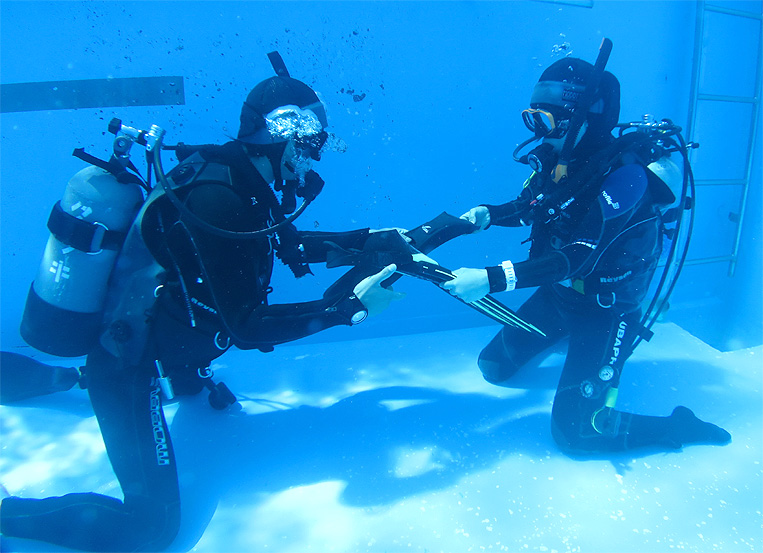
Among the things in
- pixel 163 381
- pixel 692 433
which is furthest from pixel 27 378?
pixel 692 433

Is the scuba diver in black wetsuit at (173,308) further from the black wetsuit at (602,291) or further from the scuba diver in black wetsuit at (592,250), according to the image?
the black wetsuit at (602,291)

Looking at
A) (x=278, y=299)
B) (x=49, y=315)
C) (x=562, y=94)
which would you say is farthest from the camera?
(x=278, y=299)

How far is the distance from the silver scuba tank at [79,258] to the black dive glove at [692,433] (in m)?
3.12

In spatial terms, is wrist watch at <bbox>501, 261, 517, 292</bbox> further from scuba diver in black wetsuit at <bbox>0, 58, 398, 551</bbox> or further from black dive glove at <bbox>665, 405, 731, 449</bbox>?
black dive glove at <bbox>665, 405, 731, 449</bbox>

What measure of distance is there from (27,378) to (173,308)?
1.89 metres

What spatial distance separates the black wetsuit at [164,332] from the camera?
1783mm

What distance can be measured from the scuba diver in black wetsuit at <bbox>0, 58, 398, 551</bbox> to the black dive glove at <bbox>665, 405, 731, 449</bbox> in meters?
1.97

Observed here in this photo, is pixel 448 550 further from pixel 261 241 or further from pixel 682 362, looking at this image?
pixel 682 362

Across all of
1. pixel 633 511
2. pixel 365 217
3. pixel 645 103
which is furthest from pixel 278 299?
pixel 645 103

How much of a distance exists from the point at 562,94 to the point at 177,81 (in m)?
2.61

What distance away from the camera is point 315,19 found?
3074mm

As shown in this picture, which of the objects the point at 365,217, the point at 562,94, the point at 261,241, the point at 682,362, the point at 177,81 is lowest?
the point at 682,362

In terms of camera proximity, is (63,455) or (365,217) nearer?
(63,455)

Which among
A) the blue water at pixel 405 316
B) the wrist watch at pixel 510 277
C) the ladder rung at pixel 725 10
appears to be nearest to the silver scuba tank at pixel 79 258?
the blue water at pixel 405 316
